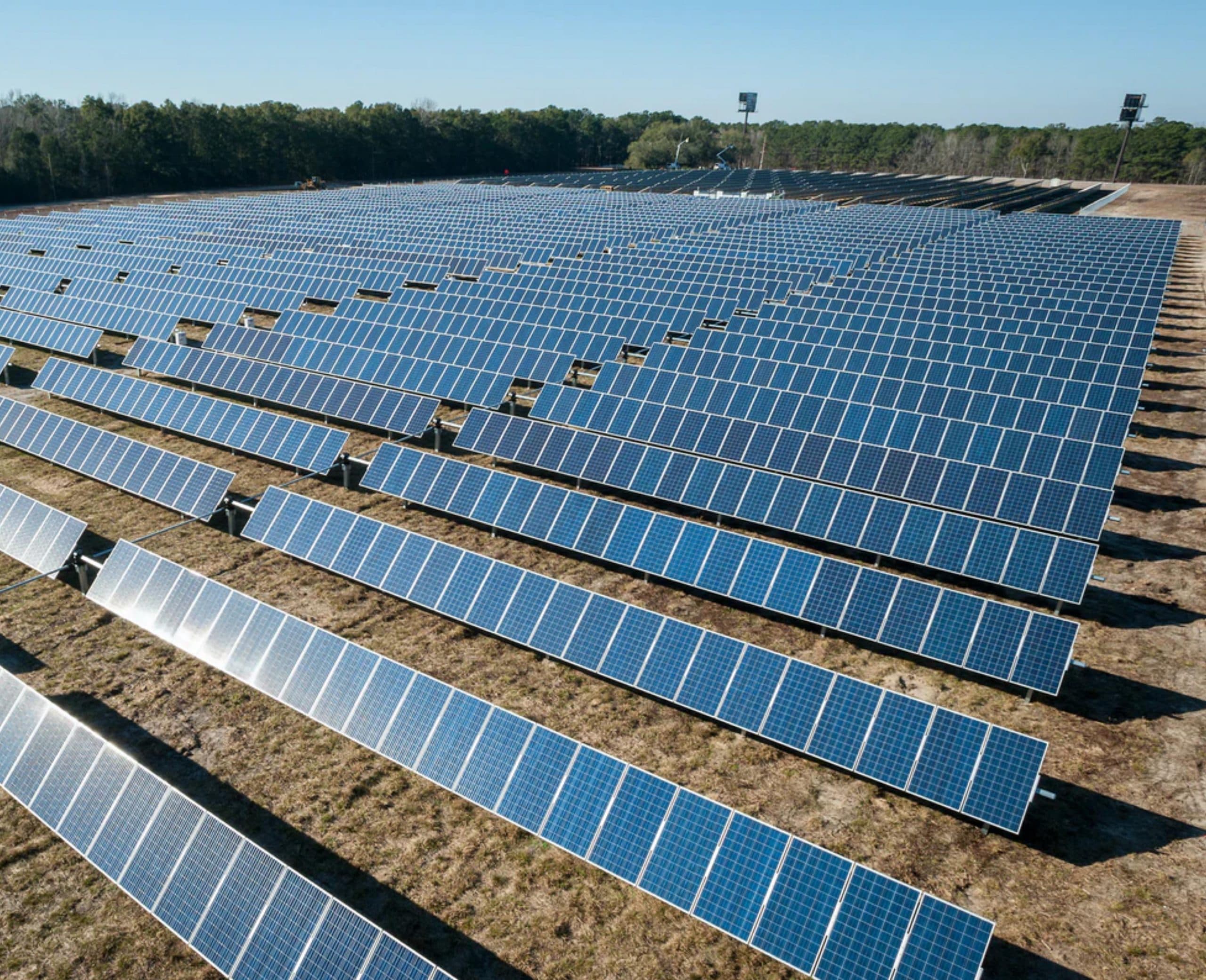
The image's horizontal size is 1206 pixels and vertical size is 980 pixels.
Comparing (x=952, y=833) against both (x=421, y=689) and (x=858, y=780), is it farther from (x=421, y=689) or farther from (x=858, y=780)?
(x=421, y=689)

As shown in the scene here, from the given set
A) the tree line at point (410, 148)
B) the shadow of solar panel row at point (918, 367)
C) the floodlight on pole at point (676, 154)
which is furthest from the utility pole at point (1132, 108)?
the shadow of solar panel row at point (918, 367)

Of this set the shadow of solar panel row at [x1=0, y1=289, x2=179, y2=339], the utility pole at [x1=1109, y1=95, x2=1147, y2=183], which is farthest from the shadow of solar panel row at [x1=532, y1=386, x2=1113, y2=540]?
the utility pole at [x1=1109, y1=95, x2=1147, y2=183]

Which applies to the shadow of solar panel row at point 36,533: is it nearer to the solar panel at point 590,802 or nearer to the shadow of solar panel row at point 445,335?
the solar panel at point 590,802

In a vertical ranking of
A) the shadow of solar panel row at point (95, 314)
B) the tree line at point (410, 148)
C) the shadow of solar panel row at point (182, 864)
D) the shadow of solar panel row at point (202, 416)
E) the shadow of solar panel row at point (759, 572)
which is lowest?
the shadow of solar panel row at point (182, 864)

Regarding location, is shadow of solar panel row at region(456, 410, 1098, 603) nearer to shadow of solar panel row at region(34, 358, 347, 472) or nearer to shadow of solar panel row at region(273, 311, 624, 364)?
shadow of solar panel row at region(34, 358, 347, 472)

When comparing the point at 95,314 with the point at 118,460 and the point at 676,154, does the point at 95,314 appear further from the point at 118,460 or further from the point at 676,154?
the point at 676,154

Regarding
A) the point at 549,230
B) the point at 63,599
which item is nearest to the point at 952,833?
the point at 63,599

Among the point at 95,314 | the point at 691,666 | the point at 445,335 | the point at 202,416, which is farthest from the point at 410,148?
the point at 691,666
